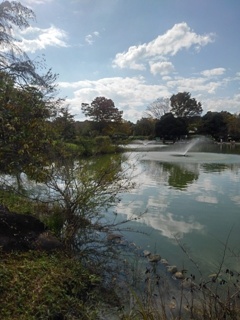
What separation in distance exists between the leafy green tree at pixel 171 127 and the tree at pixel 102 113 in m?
13.4

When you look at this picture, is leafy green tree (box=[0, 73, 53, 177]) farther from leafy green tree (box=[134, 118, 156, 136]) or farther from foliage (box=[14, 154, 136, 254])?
leafy green tree (box=[134, 118, 156, 136])

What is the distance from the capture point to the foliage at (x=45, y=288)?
352cm

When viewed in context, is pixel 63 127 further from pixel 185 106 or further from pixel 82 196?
pixel 185 106

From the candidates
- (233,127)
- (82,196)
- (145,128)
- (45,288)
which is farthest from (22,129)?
(145,128)

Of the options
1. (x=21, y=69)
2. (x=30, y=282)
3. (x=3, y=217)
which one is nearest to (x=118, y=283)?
(x=30, y=282)

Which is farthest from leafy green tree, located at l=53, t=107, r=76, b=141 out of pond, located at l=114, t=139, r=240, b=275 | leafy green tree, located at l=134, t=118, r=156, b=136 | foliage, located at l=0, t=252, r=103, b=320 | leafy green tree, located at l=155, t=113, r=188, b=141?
leafy green tree, located at l=134, t=118, r=156, b=136

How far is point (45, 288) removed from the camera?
391 centimetres

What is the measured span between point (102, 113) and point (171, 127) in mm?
17388

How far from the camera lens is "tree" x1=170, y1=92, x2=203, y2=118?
6806cm

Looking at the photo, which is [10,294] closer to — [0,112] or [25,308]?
[25,308]

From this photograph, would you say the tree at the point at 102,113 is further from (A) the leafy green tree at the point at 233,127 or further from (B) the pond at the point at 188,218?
(B) the pond at the point at 188,218

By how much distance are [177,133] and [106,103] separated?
18.6m

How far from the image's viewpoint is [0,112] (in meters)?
4.73

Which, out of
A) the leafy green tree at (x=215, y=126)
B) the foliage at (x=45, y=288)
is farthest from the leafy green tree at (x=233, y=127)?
the foliage at (x=45, y=288)
